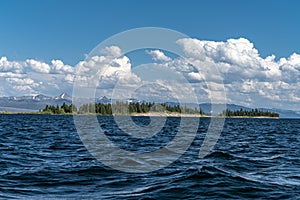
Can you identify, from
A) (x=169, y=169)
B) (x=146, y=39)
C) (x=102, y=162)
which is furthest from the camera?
(x=102, y=162)

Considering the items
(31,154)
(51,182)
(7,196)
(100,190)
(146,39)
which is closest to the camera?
(7,196)

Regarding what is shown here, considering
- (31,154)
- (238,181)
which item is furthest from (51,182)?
(31,154)

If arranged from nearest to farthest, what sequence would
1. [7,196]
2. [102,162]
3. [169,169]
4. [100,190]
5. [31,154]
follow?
[7,196] < [100,190] < [169,169] < [102,162] < [31,154]

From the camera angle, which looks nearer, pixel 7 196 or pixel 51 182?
pixel 7 196

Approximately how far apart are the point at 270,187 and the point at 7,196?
10311 millimetres

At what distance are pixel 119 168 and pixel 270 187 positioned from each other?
Answer: 8.16 m

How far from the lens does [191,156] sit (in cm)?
2814

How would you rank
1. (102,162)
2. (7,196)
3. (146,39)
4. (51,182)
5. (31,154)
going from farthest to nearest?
(31,154) → (102,162) → (146,39) → (51,182) → (7,196)

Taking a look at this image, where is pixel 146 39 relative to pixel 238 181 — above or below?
above

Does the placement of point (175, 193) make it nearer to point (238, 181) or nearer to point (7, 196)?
point (238, 181)

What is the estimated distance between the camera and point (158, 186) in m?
16.8

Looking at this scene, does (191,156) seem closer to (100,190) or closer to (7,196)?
(100,190)

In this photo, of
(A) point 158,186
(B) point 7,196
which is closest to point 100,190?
(A) point 158,186

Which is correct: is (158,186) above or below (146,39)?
below
